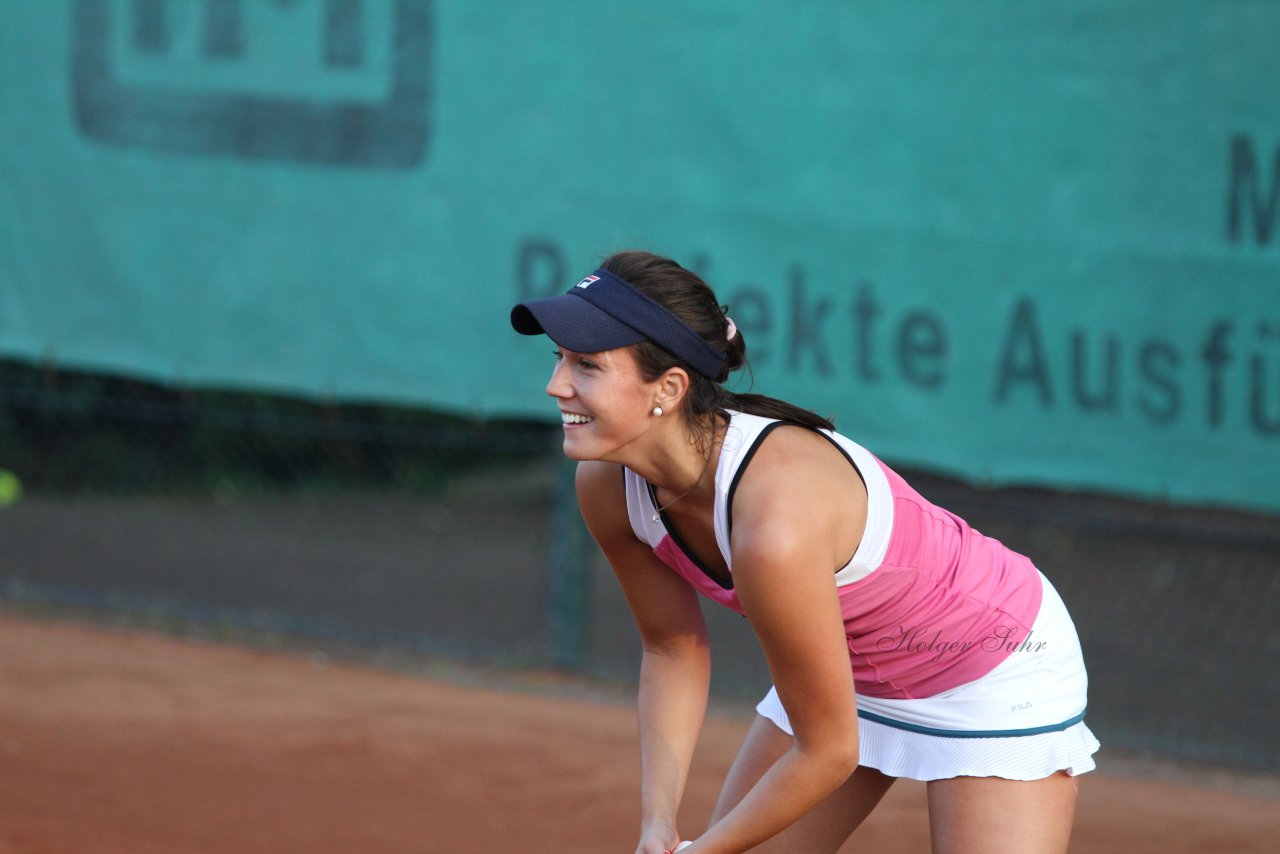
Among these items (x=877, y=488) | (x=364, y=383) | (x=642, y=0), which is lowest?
(x=364, y=383)

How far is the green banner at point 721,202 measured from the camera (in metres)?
5.35

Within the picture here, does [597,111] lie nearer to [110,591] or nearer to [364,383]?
[364,383]

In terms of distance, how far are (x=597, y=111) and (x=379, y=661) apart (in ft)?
7.85

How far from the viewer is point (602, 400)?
7.59 feet

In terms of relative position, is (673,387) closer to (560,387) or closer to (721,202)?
(560,387)

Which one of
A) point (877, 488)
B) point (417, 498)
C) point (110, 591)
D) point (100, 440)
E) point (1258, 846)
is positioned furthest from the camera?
point (417, 498)

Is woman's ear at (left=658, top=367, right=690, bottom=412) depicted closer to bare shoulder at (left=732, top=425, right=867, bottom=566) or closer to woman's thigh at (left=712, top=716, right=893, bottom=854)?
bare shoulder at (left=732, top=425, right=867, bottom=566)

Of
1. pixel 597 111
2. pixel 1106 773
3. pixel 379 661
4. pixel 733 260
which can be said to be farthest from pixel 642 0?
pixel 1106 773

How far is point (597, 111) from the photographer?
233 inches

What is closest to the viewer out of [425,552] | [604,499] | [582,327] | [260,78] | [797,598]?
[797,598]

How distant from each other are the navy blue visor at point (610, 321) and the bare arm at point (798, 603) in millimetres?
215

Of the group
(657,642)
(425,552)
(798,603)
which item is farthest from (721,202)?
(798,603)

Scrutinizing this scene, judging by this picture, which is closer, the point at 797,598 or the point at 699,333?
the point at 797,598

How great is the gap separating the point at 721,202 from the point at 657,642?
3.26 meters
